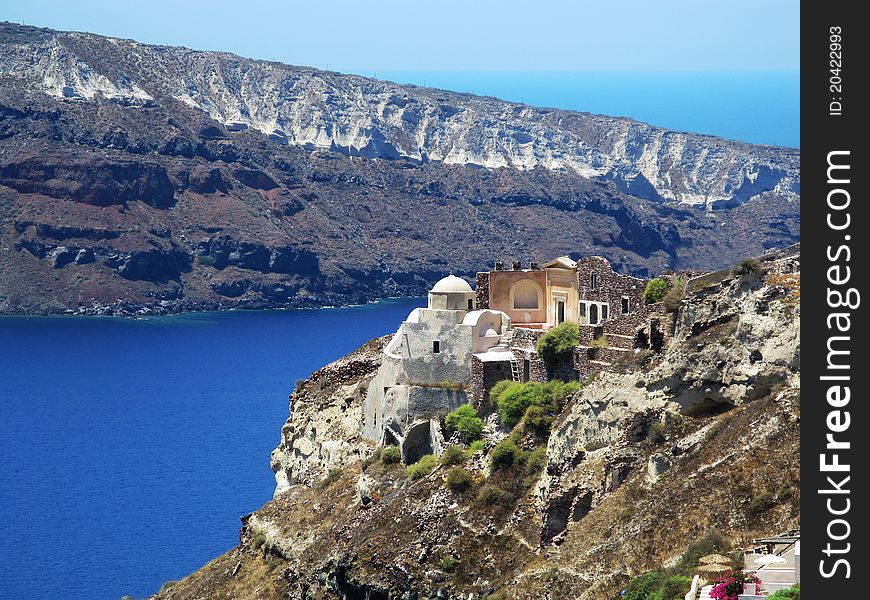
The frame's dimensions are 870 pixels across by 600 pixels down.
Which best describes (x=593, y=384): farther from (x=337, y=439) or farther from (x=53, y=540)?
(x=53, y=540)

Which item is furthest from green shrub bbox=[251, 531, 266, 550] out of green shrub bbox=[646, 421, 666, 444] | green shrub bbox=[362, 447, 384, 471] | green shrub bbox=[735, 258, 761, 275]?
green shrub bbox=[735, 258, 761, 275]

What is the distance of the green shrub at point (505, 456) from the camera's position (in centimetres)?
5956

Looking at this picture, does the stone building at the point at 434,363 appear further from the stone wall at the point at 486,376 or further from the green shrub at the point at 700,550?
the green shrub at the point at 700,550

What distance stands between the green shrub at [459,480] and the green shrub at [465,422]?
10.4 ft

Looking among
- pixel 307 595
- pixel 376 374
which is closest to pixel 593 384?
pixel 307 595

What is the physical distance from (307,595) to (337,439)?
41.2ft

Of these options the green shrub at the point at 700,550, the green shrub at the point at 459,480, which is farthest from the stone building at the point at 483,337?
the green shrub at the point at 700,550

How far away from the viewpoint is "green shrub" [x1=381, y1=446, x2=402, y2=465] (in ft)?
220

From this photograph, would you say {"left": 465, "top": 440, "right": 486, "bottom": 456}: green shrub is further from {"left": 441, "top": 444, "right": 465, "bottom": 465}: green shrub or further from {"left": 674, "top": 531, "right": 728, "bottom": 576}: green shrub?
{"left": 674, "top": 531, "right": 728, "bottom": 576}: green shrub

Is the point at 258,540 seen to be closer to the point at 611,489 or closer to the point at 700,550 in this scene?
the point at 611,489

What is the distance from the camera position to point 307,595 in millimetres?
62750

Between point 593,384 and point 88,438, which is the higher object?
point 593,384
